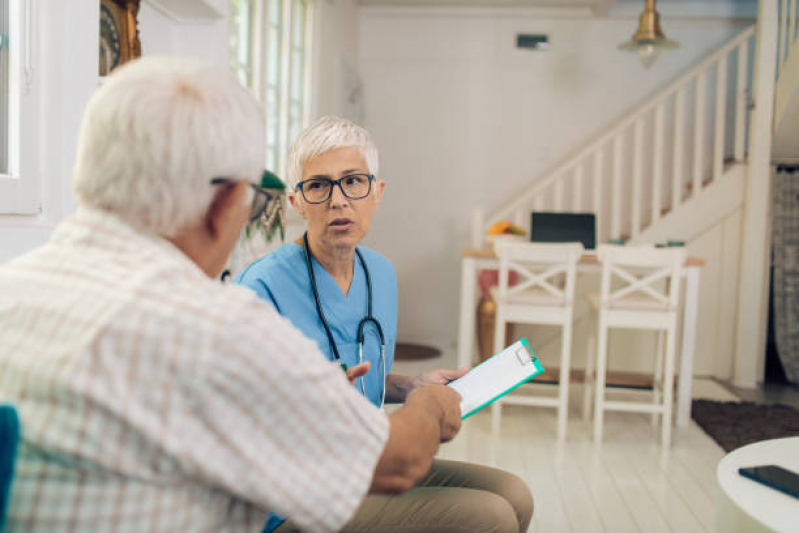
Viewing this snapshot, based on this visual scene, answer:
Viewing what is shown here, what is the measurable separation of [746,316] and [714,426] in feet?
4.68

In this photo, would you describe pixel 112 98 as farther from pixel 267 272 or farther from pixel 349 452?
pixel 267 272

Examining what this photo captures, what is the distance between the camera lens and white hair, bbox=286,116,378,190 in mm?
1460

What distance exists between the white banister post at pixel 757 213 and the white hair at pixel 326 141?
405 cm

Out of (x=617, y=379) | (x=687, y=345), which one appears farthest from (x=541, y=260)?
(x=617, y=379)

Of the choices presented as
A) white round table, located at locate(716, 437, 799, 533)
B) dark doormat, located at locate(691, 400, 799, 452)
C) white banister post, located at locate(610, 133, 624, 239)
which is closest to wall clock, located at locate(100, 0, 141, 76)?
white round table, located at locate(716, 437, 799, 533)

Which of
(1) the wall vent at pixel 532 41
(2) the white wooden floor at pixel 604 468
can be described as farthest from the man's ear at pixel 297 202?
(1) the wall vent at pixel 532 41

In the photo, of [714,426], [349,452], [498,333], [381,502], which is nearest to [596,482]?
[498,333]

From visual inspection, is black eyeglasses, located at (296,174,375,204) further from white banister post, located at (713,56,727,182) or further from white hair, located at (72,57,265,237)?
white banister post, located at (713,56,727,182)

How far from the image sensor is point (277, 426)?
70cm

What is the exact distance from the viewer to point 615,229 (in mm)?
4914

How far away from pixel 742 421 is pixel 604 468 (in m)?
1.19

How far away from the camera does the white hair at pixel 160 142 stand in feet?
2.29

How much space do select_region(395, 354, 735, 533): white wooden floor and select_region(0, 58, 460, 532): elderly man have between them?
1.89m

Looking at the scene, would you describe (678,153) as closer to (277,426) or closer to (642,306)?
(642,306)
